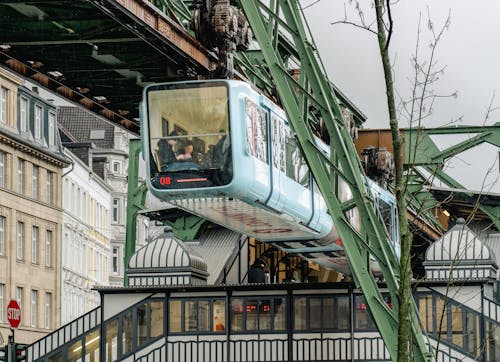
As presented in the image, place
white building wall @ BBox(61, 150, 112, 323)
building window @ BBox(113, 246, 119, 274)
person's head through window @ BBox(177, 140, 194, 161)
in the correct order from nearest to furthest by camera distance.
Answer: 1. person's head through window @ BBox(177, 140, 194, 161)
2. white building wall @ BBox(61, 150, 112, 323)
3. building window @ BBox(113, 246, 119, 274)

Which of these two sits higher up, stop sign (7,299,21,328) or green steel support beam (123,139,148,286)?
green steel support beam (123,139,148,286)

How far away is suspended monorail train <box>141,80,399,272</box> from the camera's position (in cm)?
2855

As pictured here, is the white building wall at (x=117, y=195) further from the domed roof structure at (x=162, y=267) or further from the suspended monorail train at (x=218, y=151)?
the suspended monorail train at (x=218, y=151)

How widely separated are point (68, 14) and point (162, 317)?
16.2 meters

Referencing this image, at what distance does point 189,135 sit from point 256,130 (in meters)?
1.23

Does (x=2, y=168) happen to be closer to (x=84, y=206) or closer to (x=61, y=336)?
(x=84, y=206)

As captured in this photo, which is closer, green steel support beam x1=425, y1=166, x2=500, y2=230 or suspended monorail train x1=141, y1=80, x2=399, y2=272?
suspended monorail train x1=141, y1=80, x2=399, y2=272

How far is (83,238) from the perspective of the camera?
104m

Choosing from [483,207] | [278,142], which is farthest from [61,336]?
[483,207]

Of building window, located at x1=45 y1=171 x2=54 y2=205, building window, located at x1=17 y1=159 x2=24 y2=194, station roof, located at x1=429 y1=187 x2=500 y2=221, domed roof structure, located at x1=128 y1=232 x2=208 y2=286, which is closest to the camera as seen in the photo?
domed roof structure, located at x1=128 y1=232 x2=208 y2=286

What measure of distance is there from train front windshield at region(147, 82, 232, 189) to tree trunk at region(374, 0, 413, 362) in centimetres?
1187

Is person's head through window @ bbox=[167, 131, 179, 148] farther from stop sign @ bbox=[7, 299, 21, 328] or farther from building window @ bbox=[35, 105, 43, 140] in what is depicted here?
building window @ bbox=[35, 105, 43, 140]

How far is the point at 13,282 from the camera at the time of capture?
85.9 m

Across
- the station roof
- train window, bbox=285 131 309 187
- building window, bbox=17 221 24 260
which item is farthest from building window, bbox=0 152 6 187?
train window, bbox=285 131 309 187
